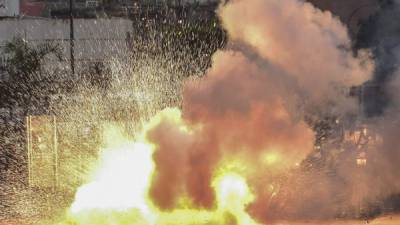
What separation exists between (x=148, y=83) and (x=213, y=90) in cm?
571

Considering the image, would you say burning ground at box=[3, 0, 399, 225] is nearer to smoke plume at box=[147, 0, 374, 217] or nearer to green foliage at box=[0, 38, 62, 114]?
smoke plume at box=[147, 0, 374, 217]

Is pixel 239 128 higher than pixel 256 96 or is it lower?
lower

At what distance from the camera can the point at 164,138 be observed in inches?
452

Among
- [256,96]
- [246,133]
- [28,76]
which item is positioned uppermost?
[28,76]

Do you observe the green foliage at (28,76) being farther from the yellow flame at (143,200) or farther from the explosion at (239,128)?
the explosion at (239,128)

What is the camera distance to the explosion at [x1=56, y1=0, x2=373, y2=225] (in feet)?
36.7

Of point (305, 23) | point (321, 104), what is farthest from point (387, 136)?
point (305, 23)

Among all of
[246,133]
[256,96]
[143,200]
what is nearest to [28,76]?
[143,200]

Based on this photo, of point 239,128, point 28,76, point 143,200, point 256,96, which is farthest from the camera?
point 28,76

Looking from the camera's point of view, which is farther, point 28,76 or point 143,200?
point 28,76

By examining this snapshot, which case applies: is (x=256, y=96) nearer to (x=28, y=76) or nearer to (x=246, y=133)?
(x=246, y=133)

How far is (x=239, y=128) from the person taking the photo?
11.2 meters

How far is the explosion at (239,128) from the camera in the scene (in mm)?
11180

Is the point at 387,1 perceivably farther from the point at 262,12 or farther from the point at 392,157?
the point at 262,12
